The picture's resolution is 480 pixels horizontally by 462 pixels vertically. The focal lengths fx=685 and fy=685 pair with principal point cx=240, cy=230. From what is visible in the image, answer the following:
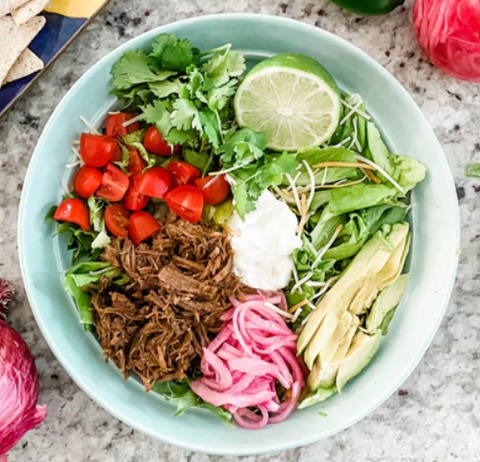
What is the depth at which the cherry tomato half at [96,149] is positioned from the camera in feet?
5.79

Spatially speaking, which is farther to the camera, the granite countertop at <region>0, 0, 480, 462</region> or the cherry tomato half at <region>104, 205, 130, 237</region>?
the granite countertop at <region>0, 0, 480, 462</region>

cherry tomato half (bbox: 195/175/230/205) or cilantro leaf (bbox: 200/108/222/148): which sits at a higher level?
cilantro leaf (bbox: 200/108/222/148)

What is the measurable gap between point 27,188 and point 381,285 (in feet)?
3.15

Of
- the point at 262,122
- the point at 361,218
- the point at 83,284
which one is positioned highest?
the point at 262,122

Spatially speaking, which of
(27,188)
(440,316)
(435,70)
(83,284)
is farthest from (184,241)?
(435,70)

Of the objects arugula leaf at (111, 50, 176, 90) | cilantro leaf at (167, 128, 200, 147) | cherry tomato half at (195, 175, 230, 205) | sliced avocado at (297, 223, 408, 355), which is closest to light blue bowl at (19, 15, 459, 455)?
arugula leaf at (111, 50, 176, 90)

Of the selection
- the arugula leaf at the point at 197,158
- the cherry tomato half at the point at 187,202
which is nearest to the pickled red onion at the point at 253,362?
the cherry tomato half at the point at 187,202

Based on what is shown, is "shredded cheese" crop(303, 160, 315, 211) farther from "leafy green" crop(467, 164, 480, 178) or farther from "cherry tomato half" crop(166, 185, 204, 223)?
"leafy green" crop(467, 164, 480, 178)

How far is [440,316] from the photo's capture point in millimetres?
1811

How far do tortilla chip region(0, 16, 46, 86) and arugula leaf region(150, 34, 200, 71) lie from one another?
12.7 inches

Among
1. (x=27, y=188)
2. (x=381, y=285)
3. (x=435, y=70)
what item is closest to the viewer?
(x=27, y=188)

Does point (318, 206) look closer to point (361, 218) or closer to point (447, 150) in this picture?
point (361, 218)

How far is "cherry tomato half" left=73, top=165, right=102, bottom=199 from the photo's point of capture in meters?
1.78

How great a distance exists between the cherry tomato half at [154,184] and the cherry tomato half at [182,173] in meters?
0.03
